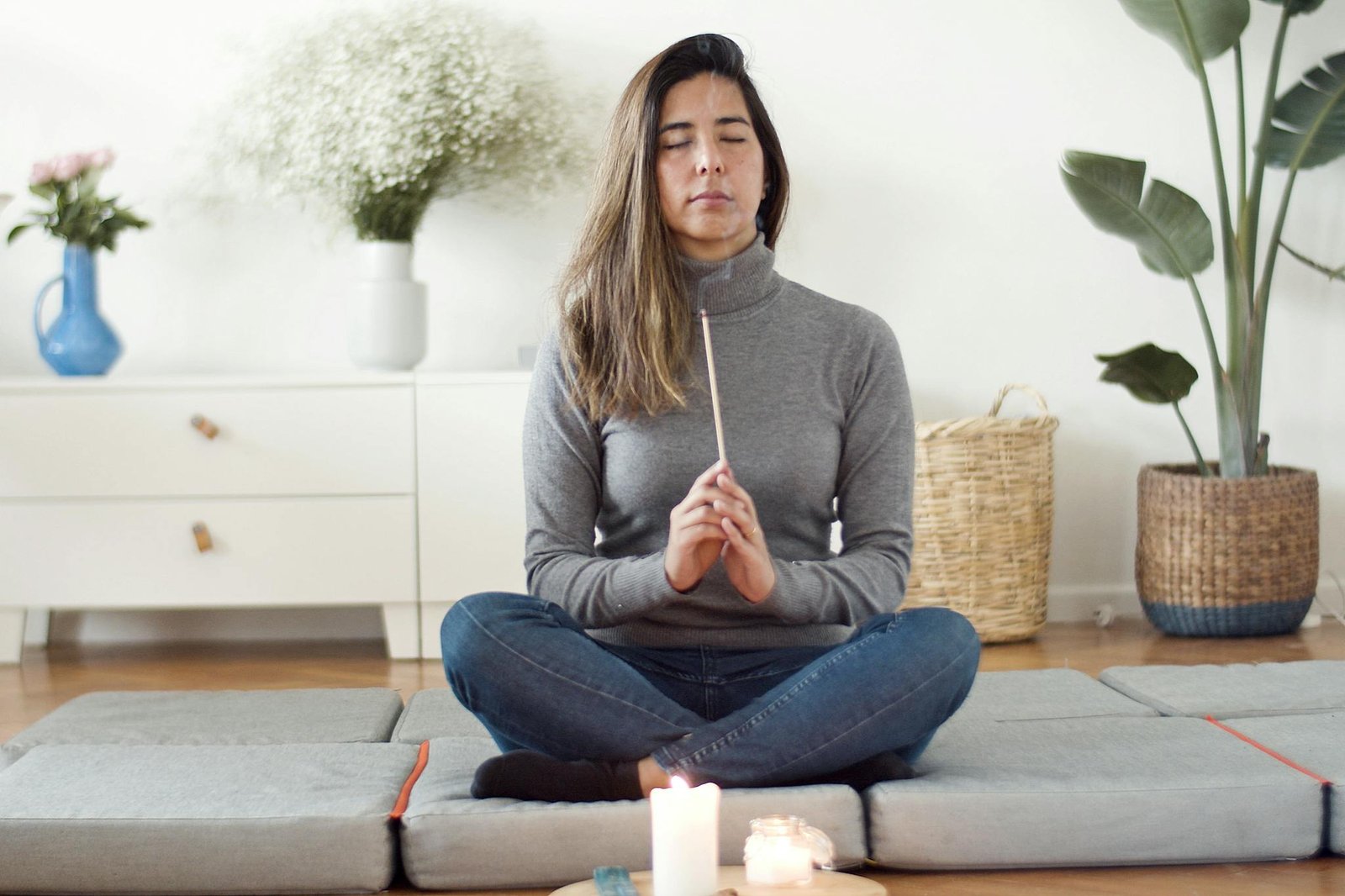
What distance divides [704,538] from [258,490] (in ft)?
5.39

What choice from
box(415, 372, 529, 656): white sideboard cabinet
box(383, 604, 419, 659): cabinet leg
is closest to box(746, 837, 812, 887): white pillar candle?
box(415, 372, 529, 656): white sideboard cabinet

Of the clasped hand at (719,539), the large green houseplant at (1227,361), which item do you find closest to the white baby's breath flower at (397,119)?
the large green houseplant at (1227,361)

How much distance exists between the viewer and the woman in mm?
1521

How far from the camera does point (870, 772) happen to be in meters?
1.58

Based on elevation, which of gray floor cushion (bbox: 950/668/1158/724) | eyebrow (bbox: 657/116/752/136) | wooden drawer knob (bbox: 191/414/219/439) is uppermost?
eyebrow (bbox: 657/116/752/136)

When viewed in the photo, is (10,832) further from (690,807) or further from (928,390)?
(928,390)

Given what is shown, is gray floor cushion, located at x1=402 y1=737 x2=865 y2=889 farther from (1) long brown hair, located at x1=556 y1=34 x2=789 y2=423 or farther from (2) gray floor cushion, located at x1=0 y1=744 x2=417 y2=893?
(1) long brown hair, located at x1=556 y1=34 x2=789 y2=423

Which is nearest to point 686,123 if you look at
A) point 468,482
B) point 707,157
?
point 707,157

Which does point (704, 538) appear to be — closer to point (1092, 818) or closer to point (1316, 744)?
point (1092, 818)

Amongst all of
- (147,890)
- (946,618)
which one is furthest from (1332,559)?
(147,890)

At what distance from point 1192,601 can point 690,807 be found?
2036mm

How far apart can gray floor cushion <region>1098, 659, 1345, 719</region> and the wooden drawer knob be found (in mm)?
1735

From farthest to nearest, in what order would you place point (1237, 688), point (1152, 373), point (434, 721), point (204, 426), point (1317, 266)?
point (1317, 266)
point (1152, 373)
point (204, 426)
point (1237, 688)
point (434, 721)

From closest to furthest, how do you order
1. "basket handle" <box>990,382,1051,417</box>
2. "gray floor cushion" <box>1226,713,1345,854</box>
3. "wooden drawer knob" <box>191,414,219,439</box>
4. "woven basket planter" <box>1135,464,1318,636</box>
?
"gray floor cushion" <box>1226,713,1345,854</box>, "wooden drawer knob" <box>191,414,219,439</box>, "woven basket planter" <box>1135,464,1318,636</box>, "basket handle" <box>990,382,1051,417</box>
